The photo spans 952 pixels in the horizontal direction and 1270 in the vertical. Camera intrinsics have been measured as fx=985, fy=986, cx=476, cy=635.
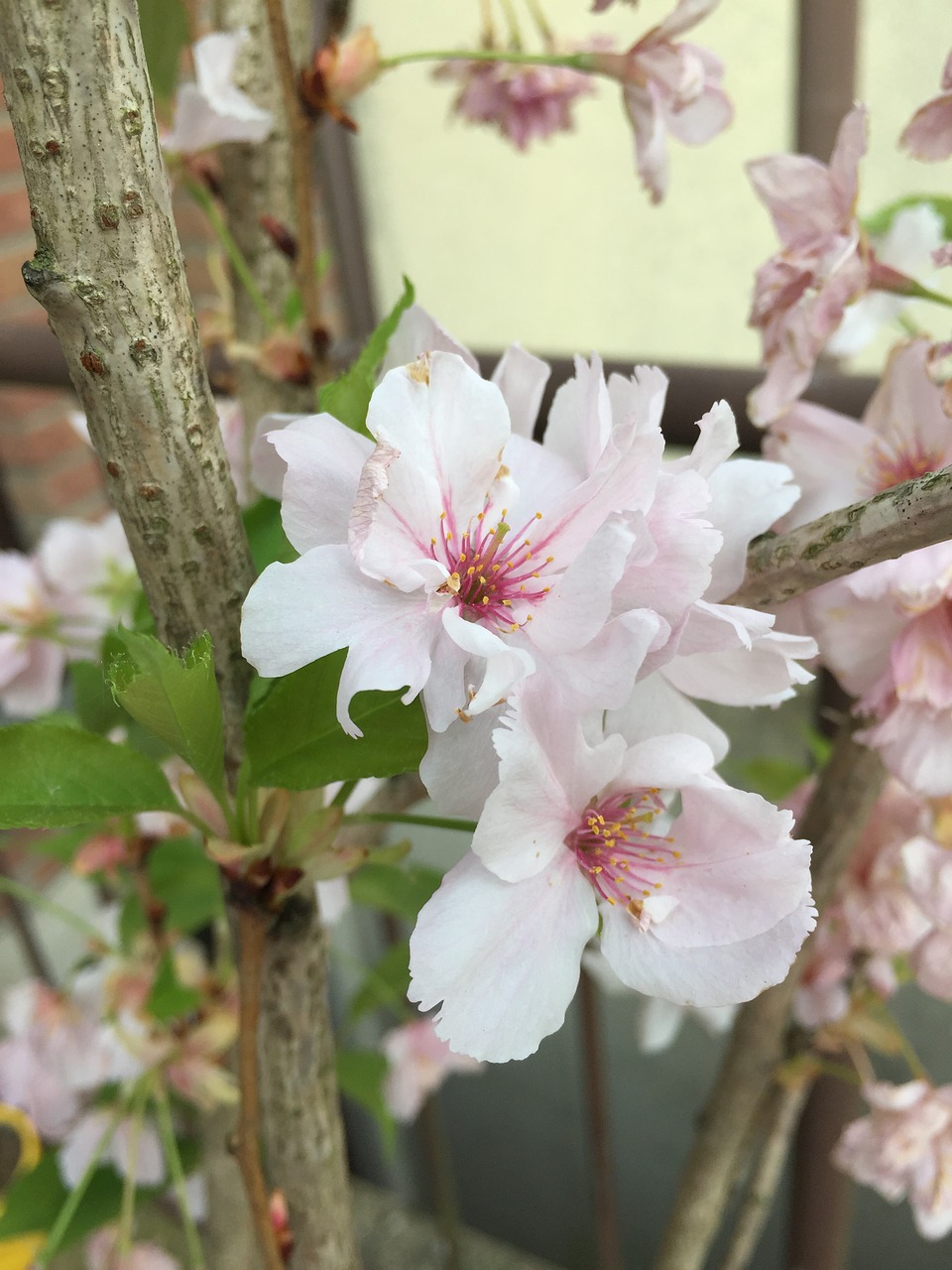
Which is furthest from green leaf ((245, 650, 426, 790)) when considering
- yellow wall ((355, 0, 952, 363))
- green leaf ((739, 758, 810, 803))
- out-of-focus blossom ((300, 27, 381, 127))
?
yellow wall ((355, 0, 952, 363))

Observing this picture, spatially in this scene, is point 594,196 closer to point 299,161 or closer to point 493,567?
point 299,161

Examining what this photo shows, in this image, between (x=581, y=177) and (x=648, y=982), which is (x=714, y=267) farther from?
(x=648, y=982)

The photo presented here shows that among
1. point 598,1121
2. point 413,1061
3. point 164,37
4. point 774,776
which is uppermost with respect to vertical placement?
point 164,37

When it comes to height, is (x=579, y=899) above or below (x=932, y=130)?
below

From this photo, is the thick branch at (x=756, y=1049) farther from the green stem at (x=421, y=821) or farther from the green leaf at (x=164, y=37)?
the green leaf at (x=164, y=37)

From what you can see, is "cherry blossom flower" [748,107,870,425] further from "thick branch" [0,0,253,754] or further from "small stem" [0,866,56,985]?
"small stem" [0,866,56,985]

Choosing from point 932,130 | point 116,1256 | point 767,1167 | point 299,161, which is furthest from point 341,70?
point 116,1256

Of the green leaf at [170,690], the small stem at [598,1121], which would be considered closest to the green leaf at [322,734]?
the green leaf at [170,690]
